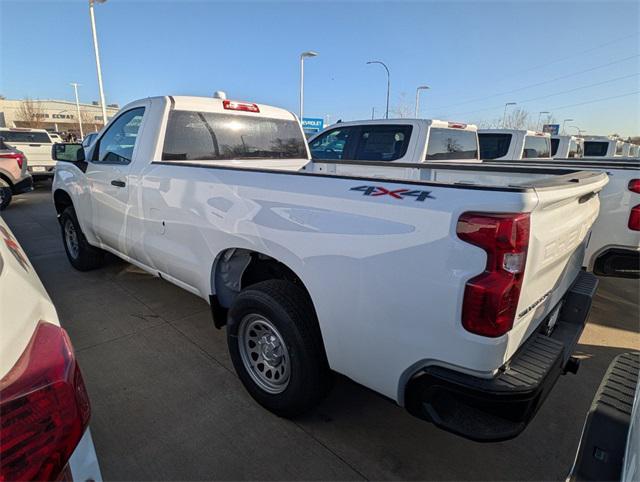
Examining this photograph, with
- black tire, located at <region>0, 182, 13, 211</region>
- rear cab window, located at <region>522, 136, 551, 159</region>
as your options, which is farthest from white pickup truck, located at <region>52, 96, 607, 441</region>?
rear cab window, located at <region>522, 136, 551, 159</region>

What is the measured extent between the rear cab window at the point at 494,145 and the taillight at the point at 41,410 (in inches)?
413

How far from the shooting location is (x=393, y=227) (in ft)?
5.59

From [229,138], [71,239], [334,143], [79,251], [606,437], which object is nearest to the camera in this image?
[606,437]

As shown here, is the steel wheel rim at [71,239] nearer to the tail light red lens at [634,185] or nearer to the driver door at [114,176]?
the driver door at [114,176]

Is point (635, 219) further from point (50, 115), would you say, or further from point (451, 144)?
point (50, 115)

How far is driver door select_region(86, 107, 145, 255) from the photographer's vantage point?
371 cm

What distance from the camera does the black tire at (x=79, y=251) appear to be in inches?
193

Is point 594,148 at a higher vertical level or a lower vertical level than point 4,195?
higher

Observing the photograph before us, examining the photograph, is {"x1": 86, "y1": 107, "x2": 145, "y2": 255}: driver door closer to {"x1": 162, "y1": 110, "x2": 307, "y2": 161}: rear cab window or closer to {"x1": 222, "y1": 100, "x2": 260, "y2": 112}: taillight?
{"x1": 162, "y1": 110, "x2": 307, "y2": 161}: rear cab window

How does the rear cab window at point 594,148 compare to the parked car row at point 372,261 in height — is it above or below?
above

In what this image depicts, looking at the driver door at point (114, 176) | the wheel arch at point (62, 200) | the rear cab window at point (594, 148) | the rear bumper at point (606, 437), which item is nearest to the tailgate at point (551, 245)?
the rear bumper at point (606, 437)

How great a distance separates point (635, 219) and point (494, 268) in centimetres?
323

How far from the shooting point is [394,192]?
5.80 feet

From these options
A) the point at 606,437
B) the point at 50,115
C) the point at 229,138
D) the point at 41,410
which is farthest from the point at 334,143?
the point at 50,115
